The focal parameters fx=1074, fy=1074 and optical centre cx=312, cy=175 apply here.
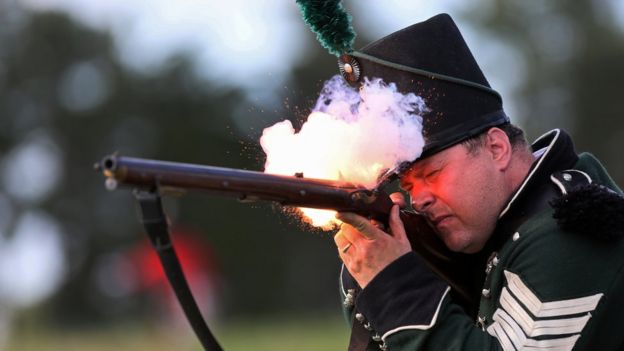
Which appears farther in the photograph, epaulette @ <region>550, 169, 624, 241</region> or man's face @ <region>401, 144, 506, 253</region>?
man's face @ <region>401, 144, 506, 253</region>

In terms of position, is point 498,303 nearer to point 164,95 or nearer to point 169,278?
point 169,278

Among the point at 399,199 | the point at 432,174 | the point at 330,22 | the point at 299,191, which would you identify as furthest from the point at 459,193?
the point at 330,22

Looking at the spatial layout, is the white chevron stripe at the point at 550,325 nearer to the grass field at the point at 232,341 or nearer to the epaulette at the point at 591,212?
the epaulette at the point at 591,212

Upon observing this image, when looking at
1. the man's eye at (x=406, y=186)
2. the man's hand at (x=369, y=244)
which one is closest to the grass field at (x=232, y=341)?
the man's eye at (x=406, y=186)

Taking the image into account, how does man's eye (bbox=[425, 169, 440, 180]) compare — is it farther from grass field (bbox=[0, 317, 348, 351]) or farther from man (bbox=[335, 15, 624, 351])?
grass field (bbox=[0, 317, 348, 351])

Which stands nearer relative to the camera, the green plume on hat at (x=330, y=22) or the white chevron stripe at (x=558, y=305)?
the white chevron stripe at (x=558, y=305)

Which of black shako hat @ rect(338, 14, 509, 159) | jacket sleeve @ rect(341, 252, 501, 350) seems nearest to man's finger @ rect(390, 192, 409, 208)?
black shako hat @ rect(338, 14, 509, 159)

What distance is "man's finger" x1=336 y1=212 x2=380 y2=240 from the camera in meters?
4.74

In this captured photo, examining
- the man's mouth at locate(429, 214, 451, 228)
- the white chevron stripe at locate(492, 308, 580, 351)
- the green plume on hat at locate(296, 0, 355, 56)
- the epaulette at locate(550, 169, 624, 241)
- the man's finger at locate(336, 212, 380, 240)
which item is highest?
the green plume on hat at locate(296, 0, 355, 56)

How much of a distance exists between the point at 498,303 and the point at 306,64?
44506 mm

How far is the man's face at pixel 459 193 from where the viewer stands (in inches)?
198

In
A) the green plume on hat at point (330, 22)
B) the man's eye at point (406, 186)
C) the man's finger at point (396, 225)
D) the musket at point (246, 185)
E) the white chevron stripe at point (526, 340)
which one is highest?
the green plume on hat at point (330, 22)

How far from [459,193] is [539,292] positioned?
65 cm

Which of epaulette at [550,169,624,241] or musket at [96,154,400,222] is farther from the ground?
musket at [96,154,400,222]
